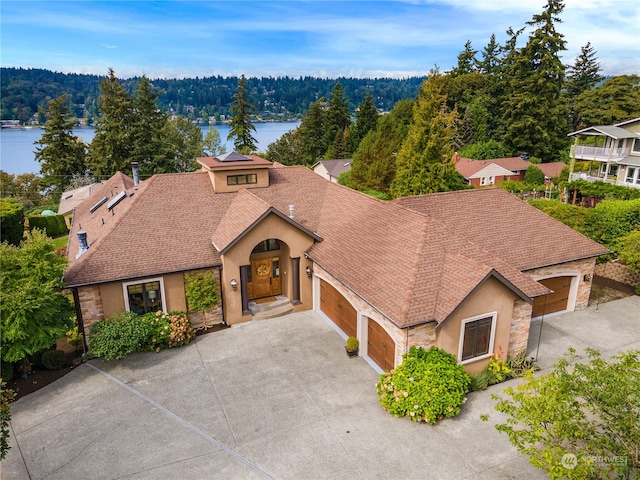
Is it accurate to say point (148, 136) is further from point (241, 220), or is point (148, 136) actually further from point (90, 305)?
point (90, 305)

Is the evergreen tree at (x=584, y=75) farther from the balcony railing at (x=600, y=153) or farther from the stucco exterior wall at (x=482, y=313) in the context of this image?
the stucco exterior wall at (x=482, y=313)

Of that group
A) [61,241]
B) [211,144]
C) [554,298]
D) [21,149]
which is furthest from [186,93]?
[554,298]

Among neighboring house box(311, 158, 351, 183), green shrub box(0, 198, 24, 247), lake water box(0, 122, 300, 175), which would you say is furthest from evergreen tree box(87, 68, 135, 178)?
neighboring house box(311, 158, 351, 183)

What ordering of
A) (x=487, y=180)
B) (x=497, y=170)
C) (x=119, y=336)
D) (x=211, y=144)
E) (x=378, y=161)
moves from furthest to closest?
(x=211, y=144) < (x=497, y=170) < (x=487, y=180) < (x=378, y=161) < (x=119, y=336)

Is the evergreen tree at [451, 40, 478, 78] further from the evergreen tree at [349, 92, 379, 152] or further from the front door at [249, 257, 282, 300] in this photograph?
the front door at [249, 257, 282, 300]

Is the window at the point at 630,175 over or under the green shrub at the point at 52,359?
over

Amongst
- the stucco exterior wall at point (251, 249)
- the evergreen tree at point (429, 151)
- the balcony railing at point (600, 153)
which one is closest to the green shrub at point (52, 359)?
the stucco exterior wall at point (251, 249)
